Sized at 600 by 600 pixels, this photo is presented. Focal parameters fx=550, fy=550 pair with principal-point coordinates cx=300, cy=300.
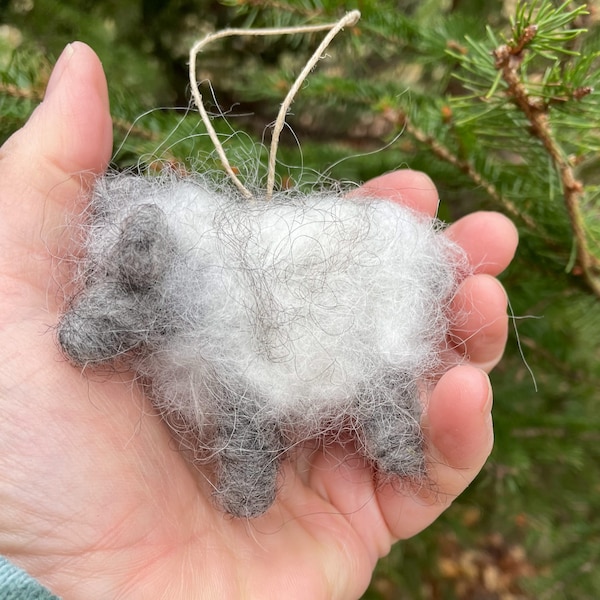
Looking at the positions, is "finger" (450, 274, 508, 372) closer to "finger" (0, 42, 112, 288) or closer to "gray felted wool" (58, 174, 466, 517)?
"gray felted wool" (58, 174, 466, 517)

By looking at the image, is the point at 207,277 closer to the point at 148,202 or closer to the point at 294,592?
the point at 148,202

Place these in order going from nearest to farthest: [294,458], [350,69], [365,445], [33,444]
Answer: [33,444]
[365,445]
[294,458]
[350,69]

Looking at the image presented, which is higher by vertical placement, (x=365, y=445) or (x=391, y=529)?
(x=365, y=445)

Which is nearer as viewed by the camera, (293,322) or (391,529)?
(293,322)

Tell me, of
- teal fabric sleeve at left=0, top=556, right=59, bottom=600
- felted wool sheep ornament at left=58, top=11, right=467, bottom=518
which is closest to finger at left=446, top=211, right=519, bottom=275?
felted wool sheep ornament at left=58, top=11, right=467, bottom=518

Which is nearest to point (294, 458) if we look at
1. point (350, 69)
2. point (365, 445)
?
point (365, 445)

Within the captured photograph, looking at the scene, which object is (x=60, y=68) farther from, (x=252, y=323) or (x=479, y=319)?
(x=479, y=319)
